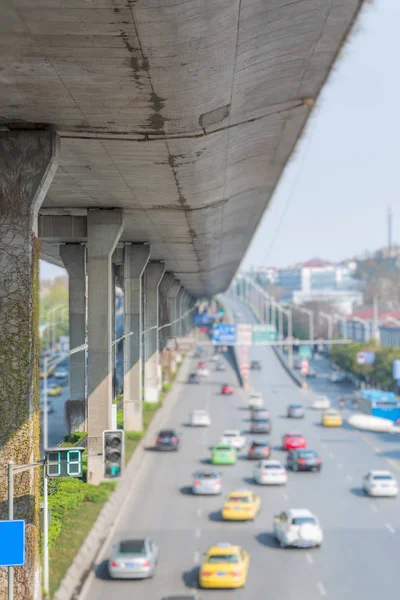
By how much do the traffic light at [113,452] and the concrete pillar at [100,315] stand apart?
4.18 meters

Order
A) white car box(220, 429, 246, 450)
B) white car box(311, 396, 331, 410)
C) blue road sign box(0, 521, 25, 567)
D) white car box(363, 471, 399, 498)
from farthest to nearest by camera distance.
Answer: white car box(311, 396, 331, 410) → white car box(220, 429, 246, 450) → white car box(363, 471, 399, 498) → blue road sign box(0, 521, 25, 567)

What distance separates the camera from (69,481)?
723 inches

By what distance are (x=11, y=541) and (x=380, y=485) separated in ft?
103

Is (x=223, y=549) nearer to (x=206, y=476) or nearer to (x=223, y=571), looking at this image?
(x=223, y=571)

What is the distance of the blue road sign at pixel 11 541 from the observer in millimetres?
12500

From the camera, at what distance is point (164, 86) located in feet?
39.7

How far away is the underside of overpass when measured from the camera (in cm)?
986

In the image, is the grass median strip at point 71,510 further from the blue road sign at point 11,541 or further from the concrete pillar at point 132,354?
the blue road sign at point 11,541

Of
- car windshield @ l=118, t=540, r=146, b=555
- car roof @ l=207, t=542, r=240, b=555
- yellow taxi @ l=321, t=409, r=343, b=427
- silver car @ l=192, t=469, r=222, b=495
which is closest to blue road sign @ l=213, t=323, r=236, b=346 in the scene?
yellow taxi @ l=321, t=409, r=343, b=427

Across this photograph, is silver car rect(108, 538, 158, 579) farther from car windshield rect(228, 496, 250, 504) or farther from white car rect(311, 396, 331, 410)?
white car rect(311, 396, 331, 410)

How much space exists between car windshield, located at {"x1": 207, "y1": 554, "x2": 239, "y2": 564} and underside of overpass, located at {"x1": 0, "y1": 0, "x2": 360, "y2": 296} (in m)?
11.5

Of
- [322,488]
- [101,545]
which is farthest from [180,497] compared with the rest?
[101,545]

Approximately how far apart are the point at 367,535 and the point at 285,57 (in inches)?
970

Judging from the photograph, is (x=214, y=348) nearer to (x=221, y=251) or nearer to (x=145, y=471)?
(x=145, y=471)
